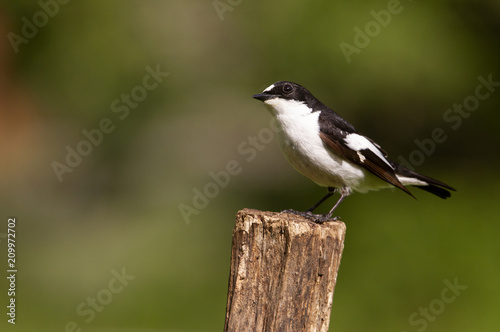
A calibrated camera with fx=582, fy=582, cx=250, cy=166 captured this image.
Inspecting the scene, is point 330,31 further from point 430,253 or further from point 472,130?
point 430,253

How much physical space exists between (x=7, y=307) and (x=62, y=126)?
3.48 m

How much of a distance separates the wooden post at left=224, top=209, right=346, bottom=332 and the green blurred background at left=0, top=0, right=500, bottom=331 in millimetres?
3778

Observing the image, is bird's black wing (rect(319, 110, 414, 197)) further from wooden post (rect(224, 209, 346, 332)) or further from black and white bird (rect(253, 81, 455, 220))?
wooden post (rect(224, 209, 346, 332))

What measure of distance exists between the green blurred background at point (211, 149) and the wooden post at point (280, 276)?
3778 mm

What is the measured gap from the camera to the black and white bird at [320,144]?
4004 mm

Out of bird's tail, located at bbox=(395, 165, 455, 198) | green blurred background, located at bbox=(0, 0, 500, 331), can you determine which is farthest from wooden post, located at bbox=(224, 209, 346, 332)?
green blurred background, located at bbox=(0, 0, 500, 331)

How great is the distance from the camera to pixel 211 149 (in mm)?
9898

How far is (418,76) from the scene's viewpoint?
7.93 m

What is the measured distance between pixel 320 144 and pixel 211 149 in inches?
236

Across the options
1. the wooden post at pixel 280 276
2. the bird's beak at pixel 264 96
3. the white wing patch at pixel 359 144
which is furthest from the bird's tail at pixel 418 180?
the wooden post at pixel 280 276

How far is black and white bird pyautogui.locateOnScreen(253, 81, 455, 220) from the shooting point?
13.1ft

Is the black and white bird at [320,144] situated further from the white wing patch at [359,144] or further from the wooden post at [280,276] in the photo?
the wooden post at [280,276]

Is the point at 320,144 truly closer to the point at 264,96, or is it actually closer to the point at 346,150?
the point at 346,150

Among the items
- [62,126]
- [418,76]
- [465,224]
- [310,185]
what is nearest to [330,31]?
[418,76]
